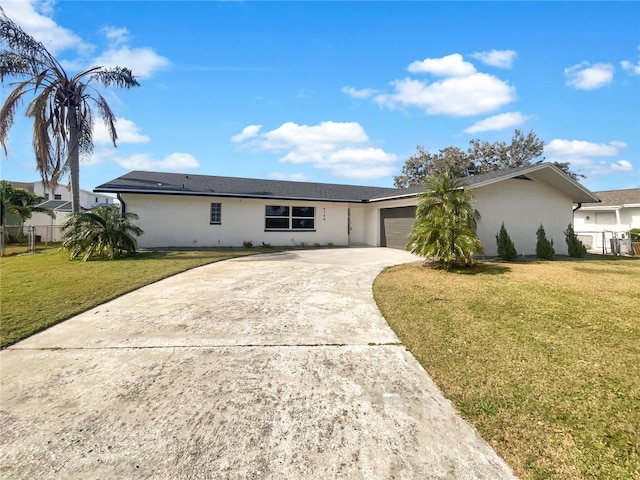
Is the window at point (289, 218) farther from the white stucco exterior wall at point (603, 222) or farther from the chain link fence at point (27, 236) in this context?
the white stucco exterior wall at point (603, 222)

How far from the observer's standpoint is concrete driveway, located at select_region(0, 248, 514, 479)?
203 cm

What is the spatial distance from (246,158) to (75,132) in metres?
8.17

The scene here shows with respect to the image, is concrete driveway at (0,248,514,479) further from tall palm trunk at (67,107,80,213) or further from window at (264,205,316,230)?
tall palm trunk at (67,107,80,213)

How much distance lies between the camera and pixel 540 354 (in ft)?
12.1

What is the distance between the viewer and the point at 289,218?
16.4 metres

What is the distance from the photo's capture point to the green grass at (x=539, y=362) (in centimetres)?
219

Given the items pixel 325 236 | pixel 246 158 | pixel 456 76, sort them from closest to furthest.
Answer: pixel 456 76, pixel 325 236, pixel 246 158

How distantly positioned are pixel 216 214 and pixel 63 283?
8.57 meters

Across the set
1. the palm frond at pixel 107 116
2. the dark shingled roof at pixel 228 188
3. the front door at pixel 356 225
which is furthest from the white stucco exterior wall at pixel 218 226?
the palm frond at pixel 107 116

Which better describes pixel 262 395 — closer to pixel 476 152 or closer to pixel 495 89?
pixel 495 89

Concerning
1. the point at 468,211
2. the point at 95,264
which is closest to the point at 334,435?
the point at 468,211

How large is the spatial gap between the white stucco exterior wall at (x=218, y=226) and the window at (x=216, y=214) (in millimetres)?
150

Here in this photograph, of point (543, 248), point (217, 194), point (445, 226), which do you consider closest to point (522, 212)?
point (543, 248)

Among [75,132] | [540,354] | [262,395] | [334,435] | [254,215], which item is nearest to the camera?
[334,435]
